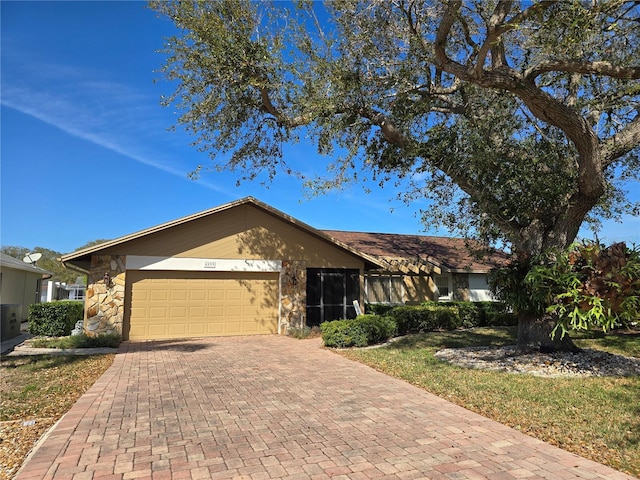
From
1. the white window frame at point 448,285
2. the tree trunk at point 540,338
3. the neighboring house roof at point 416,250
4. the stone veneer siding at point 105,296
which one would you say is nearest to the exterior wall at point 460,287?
the white window frame at point 448,285

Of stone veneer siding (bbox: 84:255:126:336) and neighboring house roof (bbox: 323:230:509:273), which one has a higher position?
neighboring house roof (bbox: 323:230:509:273)

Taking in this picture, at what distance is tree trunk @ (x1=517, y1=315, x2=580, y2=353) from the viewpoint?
9.99m

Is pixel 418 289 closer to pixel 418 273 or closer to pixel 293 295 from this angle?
pixel 418 273

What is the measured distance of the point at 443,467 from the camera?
14.2 feet

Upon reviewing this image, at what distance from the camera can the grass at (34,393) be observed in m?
4.98

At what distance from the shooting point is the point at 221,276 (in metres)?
14.9

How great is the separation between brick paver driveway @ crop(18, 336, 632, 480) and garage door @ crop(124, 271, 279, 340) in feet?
18.2

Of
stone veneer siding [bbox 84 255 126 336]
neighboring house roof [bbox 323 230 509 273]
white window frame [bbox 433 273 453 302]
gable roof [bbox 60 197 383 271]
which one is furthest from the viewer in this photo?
white window frame [bbox 433 273 453 302]

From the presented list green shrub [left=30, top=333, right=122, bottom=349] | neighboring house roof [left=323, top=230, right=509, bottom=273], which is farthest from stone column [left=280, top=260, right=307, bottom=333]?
green shrub [left=30, top=333, right=122, bottom=349]

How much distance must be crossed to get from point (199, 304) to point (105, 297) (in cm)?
289

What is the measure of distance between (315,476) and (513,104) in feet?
34.6

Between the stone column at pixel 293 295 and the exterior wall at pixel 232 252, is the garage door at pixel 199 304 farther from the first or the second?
the exterior wall at pixel 232 252

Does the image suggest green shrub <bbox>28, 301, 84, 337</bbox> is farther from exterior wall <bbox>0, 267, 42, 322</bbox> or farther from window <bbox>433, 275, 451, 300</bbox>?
window <bbox>433, 275, 451, 300</bbox>

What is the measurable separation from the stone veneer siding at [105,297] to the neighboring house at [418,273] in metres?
10.6
